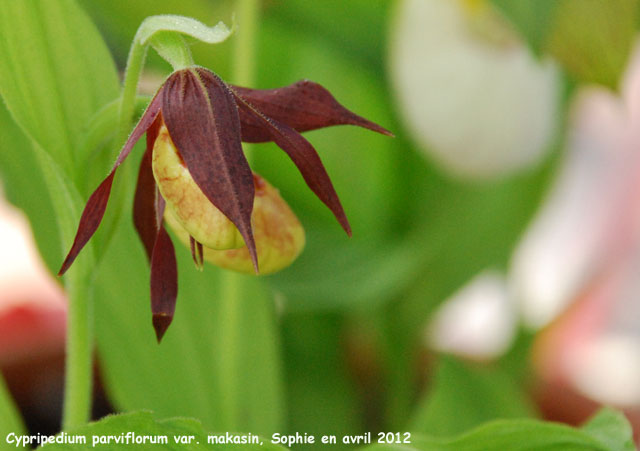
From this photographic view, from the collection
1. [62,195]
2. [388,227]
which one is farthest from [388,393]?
[62,195]

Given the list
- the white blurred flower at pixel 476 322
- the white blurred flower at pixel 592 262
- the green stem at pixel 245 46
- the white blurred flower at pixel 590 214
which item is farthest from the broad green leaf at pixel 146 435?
the white blurred flower at pixel 590 214

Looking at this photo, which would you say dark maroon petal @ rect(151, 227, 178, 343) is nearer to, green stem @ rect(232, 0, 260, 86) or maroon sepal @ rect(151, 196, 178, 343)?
maroon sepal @ rect(151, 196, 178, 343)

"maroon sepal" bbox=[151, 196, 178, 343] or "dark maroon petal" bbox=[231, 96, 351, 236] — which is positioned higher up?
"dark maroon petal" bbox=[231, 96, 351, 236]

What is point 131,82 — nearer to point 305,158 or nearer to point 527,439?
point 305,158

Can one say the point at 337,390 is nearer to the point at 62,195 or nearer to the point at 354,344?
the point at 354,344

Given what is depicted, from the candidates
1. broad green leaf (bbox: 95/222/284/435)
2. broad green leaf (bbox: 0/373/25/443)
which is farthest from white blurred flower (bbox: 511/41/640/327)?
broad green leaf (bbox: 0/373/25/443)

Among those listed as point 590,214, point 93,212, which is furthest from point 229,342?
point 590,214
